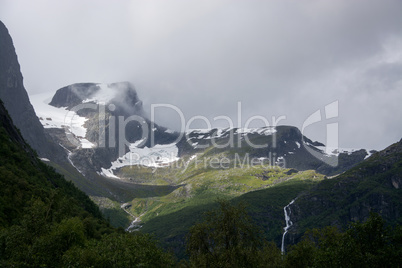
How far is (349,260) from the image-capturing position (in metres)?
39.2

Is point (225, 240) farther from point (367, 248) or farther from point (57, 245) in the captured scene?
point (57, 245)

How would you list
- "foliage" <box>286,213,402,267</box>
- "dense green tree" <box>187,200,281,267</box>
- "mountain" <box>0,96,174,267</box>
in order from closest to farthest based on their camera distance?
"mountain" <box>0,96,174,267</box> → "foliage" <box>286,213,402,267</box> → "dense green tree" <box>187,200,281,267</box>

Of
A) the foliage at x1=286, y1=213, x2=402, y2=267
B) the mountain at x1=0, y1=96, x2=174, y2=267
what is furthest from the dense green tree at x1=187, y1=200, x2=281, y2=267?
the foliage at x1=286, y1=213, x2=402, y2=267

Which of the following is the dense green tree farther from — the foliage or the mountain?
the foliage

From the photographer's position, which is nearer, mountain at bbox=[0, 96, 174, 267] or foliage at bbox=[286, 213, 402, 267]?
mountain at bbox=[0, 96, 174, 267]

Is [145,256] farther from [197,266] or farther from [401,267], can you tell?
[401,267]

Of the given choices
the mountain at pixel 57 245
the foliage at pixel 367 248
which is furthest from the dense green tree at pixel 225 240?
the foliage at pixel 367 248

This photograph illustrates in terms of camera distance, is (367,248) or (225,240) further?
(225,240)

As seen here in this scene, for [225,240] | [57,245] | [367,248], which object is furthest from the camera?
[225,240]

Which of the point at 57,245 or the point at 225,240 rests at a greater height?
the point at 57,245

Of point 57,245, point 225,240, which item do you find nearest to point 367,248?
point 225,240

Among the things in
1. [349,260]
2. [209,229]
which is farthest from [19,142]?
[349,260]

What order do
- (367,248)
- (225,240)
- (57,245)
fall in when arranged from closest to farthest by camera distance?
(367,248) → (57,245) → (225,240)

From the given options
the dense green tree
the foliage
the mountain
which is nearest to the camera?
the mountain
